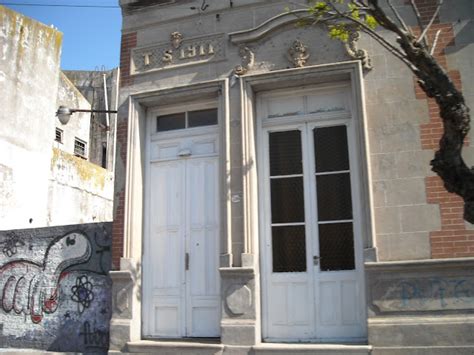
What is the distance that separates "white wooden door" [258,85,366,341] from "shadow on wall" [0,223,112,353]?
255 cm

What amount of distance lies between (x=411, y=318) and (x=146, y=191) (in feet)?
13.3

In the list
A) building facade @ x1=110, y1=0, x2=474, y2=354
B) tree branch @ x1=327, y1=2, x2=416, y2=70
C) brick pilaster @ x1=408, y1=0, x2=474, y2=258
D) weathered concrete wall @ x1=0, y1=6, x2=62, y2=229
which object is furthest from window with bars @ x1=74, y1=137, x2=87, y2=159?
tree branch @ x1=327, y1=2, x2=416, y2=70

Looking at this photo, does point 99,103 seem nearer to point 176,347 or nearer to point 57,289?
point 57,289

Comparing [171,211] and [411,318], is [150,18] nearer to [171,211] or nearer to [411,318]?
[171,211]

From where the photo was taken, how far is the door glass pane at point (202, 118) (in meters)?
7.90

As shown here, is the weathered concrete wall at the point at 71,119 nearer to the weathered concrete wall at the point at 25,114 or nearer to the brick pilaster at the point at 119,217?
the weathered concrete wall at the point at 25,114

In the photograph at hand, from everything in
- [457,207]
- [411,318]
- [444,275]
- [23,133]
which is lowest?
[411,318]

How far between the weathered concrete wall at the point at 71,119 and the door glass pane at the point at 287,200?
44.0 ft

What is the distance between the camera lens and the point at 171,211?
773cm

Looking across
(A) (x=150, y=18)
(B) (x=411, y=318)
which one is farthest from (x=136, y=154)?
(B) (x=411, y=318)

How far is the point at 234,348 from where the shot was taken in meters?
6.71

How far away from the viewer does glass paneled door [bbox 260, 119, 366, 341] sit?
22.3 feet

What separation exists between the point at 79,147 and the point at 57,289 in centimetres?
1435

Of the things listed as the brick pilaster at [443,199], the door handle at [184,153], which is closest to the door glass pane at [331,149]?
the brick pilaster at [443,199]
